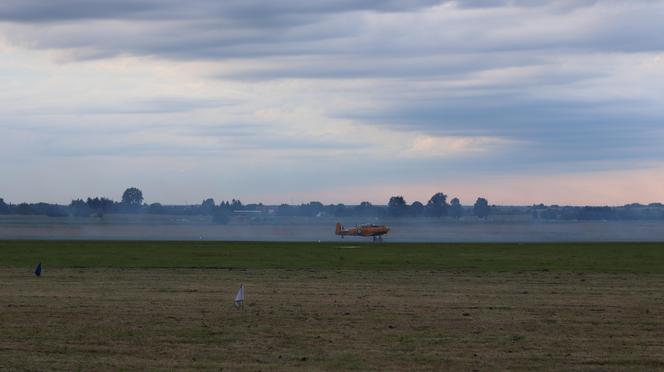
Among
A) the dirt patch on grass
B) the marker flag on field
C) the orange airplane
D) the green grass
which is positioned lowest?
the dirt patch on grass

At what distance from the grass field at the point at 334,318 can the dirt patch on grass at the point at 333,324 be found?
0.05 meters

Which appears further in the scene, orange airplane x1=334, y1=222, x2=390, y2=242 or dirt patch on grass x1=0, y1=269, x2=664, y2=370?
orange airplane x1=334, y1=222, x2=390, y2=242

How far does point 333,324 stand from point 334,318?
122 cm

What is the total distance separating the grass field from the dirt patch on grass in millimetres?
46

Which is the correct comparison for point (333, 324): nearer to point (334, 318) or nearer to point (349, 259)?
point (334, 318)

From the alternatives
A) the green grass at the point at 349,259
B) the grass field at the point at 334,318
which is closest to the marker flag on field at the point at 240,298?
the grass field at the point at 334,318

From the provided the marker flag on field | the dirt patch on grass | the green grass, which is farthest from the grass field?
the green grass

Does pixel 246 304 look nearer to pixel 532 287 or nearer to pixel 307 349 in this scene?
pixel 307 349

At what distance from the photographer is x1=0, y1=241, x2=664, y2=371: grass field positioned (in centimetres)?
1806

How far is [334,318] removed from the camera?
24359 millimetres

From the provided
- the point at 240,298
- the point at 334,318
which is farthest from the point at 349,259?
the point at 334,318

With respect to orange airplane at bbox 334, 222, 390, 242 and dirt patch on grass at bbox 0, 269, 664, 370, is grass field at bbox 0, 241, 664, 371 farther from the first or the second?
orange airplane at bbox 334, 222, 390, 242

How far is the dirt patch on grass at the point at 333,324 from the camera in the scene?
58.9ft

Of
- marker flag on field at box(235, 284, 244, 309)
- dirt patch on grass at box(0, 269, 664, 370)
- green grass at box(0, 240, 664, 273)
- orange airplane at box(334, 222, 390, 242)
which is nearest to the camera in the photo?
dirt patch on grass at box(0, 269, 664, 370)
